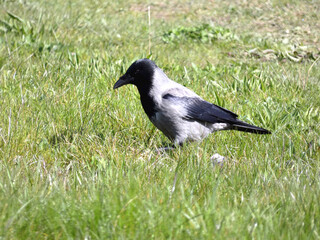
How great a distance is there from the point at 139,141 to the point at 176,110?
0.44 metres

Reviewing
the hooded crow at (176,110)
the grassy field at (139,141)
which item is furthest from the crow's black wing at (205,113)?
the grassy field at (139,141)

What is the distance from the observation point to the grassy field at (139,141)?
230 centimetres

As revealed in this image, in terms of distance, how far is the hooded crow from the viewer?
422 cm

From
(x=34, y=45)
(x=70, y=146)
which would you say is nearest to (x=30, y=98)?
(x=70, y=146)

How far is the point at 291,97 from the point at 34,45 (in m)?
3.28

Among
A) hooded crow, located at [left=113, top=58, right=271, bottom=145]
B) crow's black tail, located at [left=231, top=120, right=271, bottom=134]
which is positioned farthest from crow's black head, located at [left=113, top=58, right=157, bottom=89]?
crow's black tail, located at [left=231, top=120, right=271, bottom=134]

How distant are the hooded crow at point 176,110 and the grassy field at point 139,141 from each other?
16 cm

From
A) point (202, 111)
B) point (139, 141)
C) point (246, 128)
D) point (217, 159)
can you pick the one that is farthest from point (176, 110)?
point (217, 159)

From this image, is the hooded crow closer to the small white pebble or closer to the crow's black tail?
the crow's black tail

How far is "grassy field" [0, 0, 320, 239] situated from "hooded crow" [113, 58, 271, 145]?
0.51 feet

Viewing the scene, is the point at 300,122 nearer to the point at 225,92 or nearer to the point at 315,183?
the point at 225,92

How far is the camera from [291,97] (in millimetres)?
5199

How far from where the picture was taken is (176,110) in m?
4.24

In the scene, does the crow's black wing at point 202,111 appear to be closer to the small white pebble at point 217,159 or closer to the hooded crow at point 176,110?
the hooded crow at point 176,110
